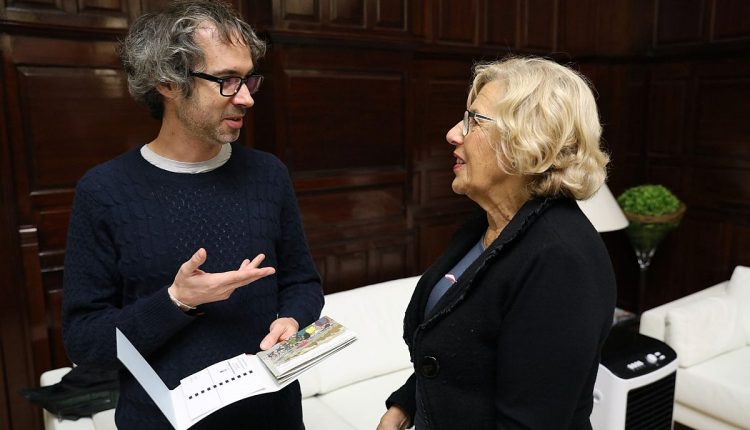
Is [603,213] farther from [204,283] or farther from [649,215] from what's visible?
[204,283]

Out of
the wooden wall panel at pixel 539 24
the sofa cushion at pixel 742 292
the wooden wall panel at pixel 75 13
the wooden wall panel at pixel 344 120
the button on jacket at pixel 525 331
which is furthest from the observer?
the wooden wall panel at pixel 539 24

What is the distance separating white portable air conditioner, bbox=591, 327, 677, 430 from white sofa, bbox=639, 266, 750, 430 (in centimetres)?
30

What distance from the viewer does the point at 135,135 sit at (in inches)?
99.4

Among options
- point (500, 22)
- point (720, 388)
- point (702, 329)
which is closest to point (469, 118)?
point (720, 388)

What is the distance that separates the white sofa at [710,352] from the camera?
2600 millimetres

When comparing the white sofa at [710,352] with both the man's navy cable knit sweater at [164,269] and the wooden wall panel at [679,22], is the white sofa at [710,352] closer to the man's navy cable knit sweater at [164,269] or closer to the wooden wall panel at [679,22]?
the wooden wall panel at [679,22]

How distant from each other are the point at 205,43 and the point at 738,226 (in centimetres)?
346

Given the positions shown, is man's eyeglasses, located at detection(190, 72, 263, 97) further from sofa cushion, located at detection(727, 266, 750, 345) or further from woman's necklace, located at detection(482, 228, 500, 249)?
sofa cushion, located at detection(727, 266, 750, 345)

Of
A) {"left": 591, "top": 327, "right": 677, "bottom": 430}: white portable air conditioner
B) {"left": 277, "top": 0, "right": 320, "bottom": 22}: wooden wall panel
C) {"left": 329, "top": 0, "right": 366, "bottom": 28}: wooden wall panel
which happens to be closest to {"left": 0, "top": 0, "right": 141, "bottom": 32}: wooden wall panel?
{"left": 277, "top": 0, "right": 320, "bottom": 22}: wooden wall panel

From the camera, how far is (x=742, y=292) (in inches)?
122

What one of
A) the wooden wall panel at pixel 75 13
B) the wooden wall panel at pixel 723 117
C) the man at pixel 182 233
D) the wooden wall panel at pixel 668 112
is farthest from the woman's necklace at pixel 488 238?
the wooden wall panel at pixel 668 112

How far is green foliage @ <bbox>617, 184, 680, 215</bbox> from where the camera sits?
11.4 ft

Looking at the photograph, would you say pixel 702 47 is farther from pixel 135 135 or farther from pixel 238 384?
pixel 238 384

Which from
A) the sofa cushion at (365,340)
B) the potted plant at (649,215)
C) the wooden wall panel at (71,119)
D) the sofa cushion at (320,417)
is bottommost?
the sofa cushion at (320,417)
